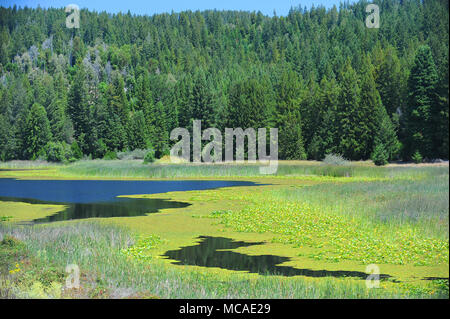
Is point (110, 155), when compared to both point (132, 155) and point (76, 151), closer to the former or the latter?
point (132, 155)

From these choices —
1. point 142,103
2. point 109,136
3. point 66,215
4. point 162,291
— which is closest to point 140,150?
point 109,136

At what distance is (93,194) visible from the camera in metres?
38.3

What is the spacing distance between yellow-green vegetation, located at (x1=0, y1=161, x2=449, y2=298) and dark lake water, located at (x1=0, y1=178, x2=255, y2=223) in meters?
1.80

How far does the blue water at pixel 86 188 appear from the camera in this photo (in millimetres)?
36344

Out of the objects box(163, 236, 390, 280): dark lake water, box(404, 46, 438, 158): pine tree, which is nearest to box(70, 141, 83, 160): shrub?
box(404, 46, 438, 158): pine tree

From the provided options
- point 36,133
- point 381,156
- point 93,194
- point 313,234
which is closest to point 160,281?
point 313,234

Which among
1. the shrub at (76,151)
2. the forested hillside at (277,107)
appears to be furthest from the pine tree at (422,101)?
the shrub at (76,151)

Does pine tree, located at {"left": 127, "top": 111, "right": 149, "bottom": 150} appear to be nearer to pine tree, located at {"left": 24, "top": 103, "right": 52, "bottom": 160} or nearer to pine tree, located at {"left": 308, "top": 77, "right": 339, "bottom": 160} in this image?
pine tree, located at {"left": 24, "top": 103, "right": 52, "bottom": 160}

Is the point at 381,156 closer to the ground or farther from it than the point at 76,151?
farther from it

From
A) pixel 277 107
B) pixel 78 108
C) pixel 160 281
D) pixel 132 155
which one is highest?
pixel 78 108

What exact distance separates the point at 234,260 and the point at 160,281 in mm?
4430

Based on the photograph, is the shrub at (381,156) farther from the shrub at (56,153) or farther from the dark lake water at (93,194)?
the shrub at (56,153)

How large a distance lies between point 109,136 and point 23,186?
50200 millimetres

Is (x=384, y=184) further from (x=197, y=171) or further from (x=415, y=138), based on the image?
(x=197, y=171)
